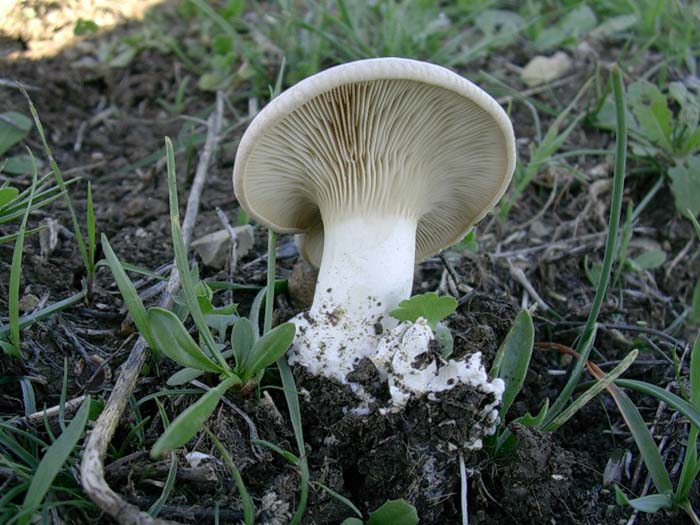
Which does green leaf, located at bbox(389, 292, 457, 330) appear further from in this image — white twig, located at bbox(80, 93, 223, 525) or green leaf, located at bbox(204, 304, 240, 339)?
white twig, located at bbox(80, 93, 223, 525)

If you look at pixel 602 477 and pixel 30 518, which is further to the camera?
pixel 602 477

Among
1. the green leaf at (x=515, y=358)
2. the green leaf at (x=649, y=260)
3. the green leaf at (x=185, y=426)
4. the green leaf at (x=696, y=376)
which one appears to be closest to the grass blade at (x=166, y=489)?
the green leaf at (x=185, y=426)

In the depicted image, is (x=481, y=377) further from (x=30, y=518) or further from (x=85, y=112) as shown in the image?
(x=85, y=112)

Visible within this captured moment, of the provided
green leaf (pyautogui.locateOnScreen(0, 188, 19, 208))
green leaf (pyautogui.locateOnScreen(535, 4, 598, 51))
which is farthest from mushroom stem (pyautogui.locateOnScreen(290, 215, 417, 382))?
green leaf (pyautogui.locateOnScreen(535, 4, 598, 51))

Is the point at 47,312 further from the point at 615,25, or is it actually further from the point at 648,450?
the point at 615,25

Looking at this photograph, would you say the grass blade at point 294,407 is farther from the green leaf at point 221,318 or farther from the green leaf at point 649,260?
the green leaf at point 649,260

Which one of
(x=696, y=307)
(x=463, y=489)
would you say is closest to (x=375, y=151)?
(x=463, y=489)

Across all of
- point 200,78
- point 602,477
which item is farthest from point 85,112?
point 602,477
